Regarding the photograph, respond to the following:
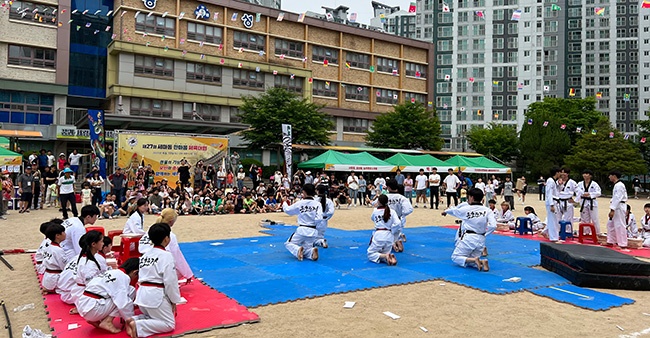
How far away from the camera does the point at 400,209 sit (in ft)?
35.0

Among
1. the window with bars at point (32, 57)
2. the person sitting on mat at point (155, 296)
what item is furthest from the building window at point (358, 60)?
the person sitting on mat at point (155, 296)

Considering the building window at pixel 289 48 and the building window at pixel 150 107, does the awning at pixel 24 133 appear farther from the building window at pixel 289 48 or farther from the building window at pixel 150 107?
the building window at pixel 289 48

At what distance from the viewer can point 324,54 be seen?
4491 cm

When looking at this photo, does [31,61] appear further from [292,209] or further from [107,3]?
[292,209]

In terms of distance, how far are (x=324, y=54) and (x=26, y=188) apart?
3184 cm

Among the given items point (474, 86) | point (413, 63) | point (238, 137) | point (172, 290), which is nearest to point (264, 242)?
point (172, 290)

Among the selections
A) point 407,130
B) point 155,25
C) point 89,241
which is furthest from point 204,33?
point 89,241

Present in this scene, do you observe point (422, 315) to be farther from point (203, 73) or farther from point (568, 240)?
point (203, 73)

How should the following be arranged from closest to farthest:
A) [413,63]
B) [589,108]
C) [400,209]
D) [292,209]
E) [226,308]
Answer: [226,308]
[292,209]
[400,209]
[413,63]
[589,108]

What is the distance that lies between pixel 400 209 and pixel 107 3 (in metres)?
33.8

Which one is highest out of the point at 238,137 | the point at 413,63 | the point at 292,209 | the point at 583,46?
the point at 583,46

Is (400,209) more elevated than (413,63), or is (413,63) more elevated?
(413,63)

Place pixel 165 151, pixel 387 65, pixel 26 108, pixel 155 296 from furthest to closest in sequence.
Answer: pixel 387 65
pixel 26 108
pixel 165 151
pixel 155 296

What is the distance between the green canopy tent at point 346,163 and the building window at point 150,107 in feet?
42.6
